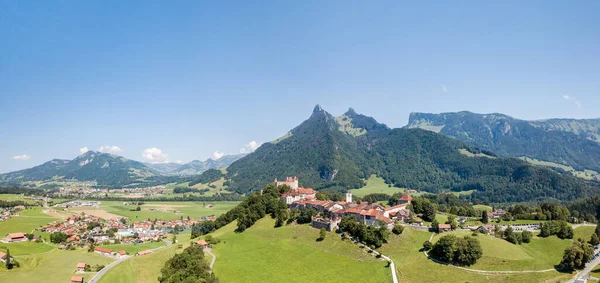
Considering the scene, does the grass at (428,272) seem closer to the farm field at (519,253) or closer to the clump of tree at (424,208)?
the farm field at (519,253)

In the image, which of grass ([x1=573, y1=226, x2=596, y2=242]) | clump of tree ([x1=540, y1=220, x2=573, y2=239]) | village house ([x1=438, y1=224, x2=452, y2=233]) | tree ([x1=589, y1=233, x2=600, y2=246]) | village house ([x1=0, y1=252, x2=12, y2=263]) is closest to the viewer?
Result: tree ([x1=589, y1=233, x2=600, y2=246])

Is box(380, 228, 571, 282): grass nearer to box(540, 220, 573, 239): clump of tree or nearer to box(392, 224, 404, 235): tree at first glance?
box(392, 224, 404, 235): tree

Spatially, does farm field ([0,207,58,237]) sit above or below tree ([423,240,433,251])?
above

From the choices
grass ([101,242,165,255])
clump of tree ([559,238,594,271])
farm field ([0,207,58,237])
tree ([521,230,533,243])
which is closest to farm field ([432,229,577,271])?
tree ([521,230,533,243])

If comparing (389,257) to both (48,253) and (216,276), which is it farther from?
(48,253)

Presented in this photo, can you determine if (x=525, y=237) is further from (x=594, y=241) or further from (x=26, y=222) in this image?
(x=26, y=222)

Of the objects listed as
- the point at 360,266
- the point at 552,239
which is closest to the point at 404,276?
the point at 360,266

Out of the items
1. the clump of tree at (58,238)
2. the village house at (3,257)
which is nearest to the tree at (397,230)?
the village house at (3,257)
